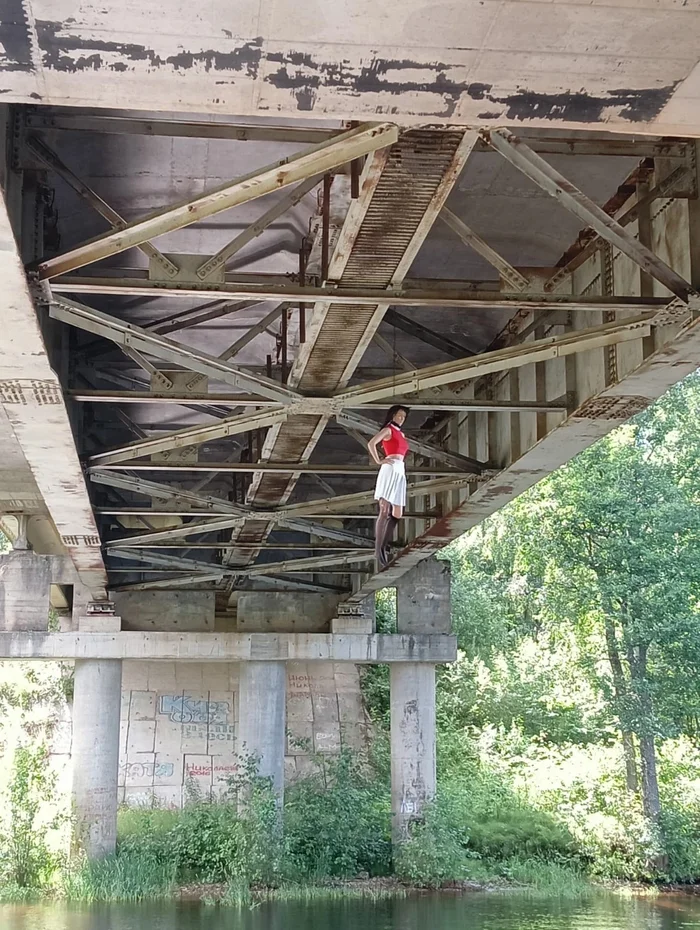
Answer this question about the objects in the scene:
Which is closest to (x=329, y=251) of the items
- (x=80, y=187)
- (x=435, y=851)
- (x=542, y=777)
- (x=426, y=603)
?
(x=80, y=187)

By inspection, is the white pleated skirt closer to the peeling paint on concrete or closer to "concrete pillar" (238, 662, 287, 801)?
the peeling paint on concrete

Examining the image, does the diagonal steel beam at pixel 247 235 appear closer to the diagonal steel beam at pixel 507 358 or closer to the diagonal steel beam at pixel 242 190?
the diagonal steel beam at pixel 242 190

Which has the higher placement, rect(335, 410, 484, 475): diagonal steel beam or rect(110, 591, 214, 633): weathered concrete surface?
rect(335, 410, 484, 475): diagonal steel beam

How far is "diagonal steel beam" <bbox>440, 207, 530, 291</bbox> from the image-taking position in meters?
8.29

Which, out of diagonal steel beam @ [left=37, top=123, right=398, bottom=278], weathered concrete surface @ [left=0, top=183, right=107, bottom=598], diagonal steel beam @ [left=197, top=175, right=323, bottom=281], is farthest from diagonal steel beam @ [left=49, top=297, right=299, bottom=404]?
diagonal steel beam @ [left=197, top=175, right=323, bottom=281]

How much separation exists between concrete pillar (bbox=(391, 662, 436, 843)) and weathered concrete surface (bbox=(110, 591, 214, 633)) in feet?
15.7

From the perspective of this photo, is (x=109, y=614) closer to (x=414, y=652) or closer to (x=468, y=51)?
(x=414, y=652)

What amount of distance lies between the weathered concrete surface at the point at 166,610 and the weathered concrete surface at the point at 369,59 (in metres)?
21.7

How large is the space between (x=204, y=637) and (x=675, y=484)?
41.2ft

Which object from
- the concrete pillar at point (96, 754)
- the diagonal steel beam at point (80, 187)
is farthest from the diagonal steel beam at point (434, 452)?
the concrete pillar at point (96, 754)

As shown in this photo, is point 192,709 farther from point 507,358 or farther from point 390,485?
point 390,485

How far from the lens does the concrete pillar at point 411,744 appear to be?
25.1 meters

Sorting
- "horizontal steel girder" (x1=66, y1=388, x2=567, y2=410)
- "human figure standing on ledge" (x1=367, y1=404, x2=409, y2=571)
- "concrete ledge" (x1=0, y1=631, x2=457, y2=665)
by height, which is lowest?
"concrete ledge" (x1=0, y1=631, x2=457, y2=665)

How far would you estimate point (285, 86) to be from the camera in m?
4.48
